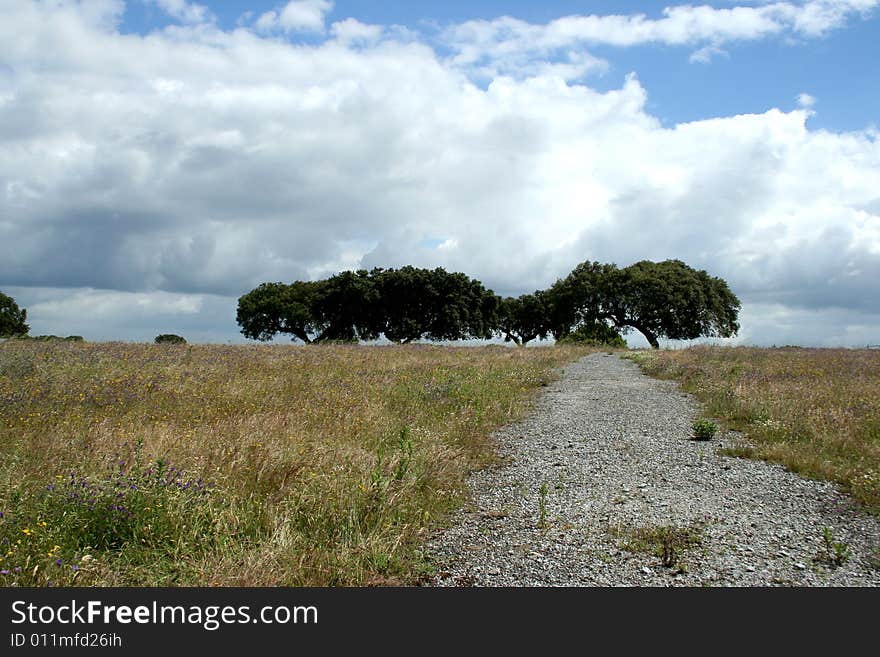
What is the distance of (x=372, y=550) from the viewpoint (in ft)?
16.8

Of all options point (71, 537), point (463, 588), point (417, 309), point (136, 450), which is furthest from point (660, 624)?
point (417, 309)

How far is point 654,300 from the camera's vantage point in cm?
5997

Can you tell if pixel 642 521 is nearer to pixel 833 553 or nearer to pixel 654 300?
pixel 833 553

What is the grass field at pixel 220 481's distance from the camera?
475 cm

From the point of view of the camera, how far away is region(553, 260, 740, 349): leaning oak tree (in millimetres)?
60281

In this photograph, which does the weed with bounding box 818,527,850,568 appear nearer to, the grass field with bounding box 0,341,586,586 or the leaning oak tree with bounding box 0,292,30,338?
the grass field with bounding box 0,341,586,586

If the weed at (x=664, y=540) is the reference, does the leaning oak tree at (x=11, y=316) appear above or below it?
above

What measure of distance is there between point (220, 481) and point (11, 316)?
87.2m

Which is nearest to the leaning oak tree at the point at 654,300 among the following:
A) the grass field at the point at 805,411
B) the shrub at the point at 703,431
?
the grass field at the point at 805,411

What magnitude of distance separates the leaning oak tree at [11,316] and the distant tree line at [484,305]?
34.1 meters

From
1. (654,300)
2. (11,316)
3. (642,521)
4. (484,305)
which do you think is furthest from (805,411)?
(11,316)

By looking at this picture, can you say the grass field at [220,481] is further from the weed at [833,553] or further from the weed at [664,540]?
the weed at [833,553]

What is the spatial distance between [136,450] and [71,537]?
217 cm

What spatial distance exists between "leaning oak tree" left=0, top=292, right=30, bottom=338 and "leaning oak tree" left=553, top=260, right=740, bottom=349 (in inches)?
2627
